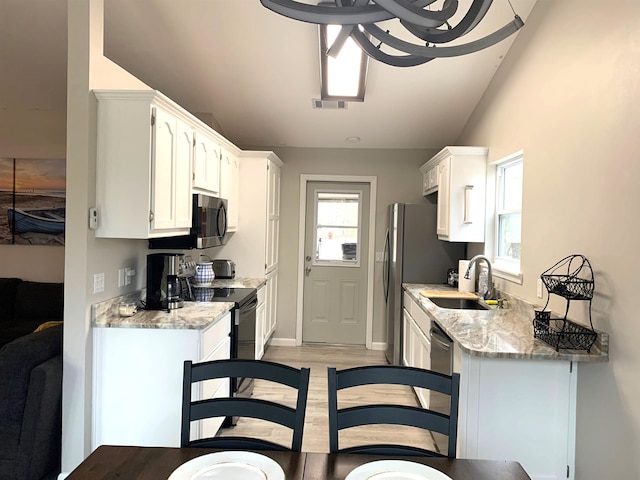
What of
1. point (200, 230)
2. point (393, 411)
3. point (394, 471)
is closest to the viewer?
point (394, 471)

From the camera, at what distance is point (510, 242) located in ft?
12.0

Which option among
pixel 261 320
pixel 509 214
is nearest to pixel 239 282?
pixel 261 320

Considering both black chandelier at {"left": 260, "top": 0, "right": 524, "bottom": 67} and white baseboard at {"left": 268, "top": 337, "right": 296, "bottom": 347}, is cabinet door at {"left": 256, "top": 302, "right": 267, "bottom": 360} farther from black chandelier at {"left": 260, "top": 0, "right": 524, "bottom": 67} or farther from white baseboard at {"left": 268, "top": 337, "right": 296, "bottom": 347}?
black chandelier at {"left": 260, "top": 0, "right": 524, "bottom": 67}

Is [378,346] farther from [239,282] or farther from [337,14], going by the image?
[337,14]

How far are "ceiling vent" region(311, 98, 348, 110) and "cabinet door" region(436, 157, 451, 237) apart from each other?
1.08m

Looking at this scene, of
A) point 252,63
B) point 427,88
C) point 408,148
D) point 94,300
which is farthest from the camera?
point 408,148

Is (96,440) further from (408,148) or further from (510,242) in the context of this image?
(408,148)

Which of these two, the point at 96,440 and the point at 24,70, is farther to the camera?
the point at 24,70

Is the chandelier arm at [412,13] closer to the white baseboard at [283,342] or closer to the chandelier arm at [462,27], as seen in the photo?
the chandelier arm at [462,27]

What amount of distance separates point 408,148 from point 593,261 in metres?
3.25

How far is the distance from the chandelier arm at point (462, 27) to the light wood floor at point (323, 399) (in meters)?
2.57

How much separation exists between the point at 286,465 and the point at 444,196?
3175mm

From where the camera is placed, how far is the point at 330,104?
14.1 ft

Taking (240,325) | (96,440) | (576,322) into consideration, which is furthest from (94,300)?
(576,322)
